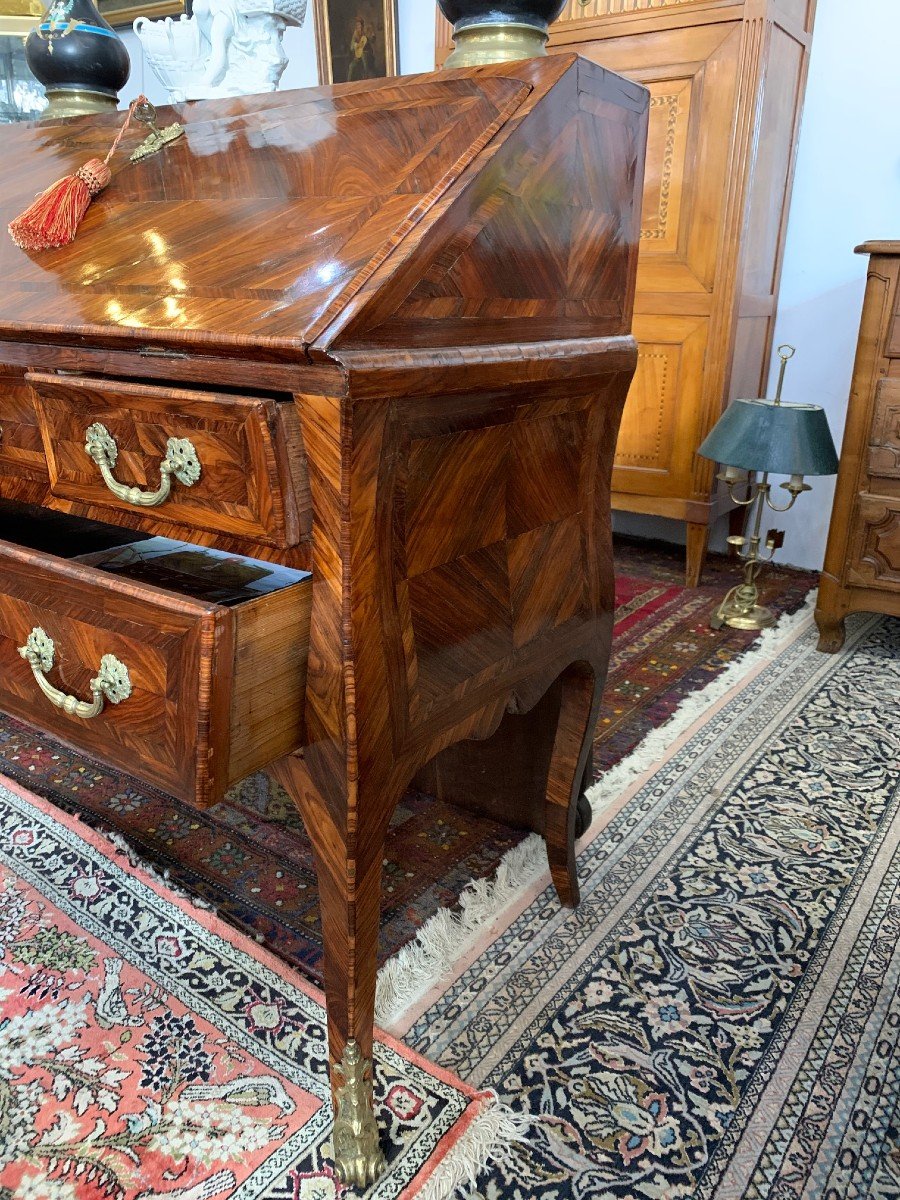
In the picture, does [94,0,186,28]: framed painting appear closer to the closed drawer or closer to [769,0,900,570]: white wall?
[769,0,900,570]: white wall

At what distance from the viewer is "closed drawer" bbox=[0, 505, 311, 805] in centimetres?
69

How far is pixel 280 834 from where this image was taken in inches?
59.3

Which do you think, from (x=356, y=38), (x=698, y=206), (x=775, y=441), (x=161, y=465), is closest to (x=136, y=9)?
(x=356, y=38)

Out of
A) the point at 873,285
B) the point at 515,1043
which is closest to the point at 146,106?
the point at 515,1043

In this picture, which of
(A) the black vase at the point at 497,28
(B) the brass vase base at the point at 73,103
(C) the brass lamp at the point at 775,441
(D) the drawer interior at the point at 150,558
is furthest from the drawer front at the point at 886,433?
(B) the brass vase base at the point at 73,103

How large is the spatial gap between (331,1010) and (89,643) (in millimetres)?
436

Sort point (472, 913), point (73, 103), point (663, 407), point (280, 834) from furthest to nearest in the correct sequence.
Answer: point (663, 407), point (280, 834), point (73, 103), point (472, 913)

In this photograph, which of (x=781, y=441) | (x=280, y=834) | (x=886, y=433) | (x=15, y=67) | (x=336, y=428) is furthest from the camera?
(x=15, y=67)

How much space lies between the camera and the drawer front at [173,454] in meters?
0.72

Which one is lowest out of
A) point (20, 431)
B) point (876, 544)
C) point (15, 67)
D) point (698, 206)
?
point (876, 544)

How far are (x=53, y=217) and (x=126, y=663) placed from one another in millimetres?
610

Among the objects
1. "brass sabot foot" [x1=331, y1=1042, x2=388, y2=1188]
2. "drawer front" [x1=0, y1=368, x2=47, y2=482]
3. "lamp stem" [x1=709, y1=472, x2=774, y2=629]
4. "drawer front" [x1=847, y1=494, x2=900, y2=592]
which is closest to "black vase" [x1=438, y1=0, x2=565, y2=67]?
"drawer front" [x1=0, y1=368, x2=47, y2=482]

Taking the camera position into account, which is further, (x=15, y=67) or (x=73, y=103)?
(x=15, y=67)

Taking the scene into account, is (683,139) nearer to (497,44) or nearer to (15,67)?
(497,44)
